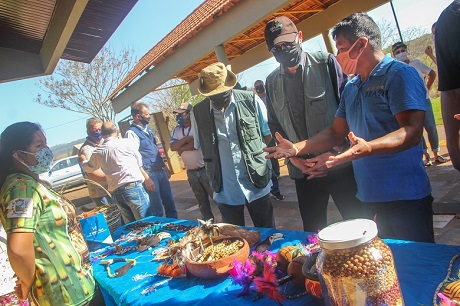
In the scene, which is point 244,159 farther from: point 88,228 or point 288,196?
point 288,196

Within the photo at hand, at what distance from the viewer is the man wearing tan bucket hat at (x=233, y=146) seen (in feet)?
8.66

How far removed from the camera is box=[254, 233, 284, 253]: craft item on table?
1.74 metres

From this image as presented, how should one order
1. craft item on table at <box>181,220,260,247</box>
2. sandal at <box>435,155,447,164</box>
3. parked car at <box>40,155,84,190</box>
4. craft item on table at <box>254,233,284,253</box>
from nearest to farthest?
craft item on table at <box>254,233,284,253</box> < craft item on table at <box>181,220,260,247</box> < sandal at <box>435,155,447,164</box> < parked car at <box>40,155,84,190</box>

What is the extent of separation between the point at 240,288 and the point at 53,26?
129 inches

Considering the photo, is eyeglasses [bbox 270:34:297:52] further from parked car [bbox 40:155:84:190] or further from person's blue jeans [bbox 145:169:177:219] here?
parked car [bbox 40:155:84:190]

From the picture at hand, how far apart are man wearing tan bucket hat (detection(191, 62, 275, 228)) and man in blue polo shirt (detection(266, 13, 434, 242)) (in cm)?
92

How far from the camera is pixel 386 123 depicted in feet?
5.22

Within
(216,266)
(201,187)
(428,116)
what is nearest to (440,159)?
(428,116)

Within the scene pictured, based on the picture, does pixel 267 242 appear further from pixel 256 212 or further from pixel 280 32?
pixel 280 32

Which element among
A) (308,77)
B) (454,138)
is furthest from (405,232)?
(308,77)

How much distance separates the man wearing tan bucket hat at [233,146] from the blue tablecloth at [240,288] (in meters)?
0.68

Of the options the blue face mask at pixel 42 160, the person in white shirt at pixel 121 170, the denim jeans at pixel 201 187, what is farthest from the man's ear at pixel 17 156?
the denim jeans at pixel 201 187

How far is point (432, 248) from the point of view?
1.30 meters

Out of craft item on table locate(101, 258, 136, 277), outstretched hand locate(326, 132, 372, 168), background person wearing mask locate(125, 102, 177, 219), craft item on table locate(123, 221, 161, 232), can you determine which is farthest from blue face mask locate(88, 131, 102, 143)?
outstretched hand locate(326, 132, 372, 168)
